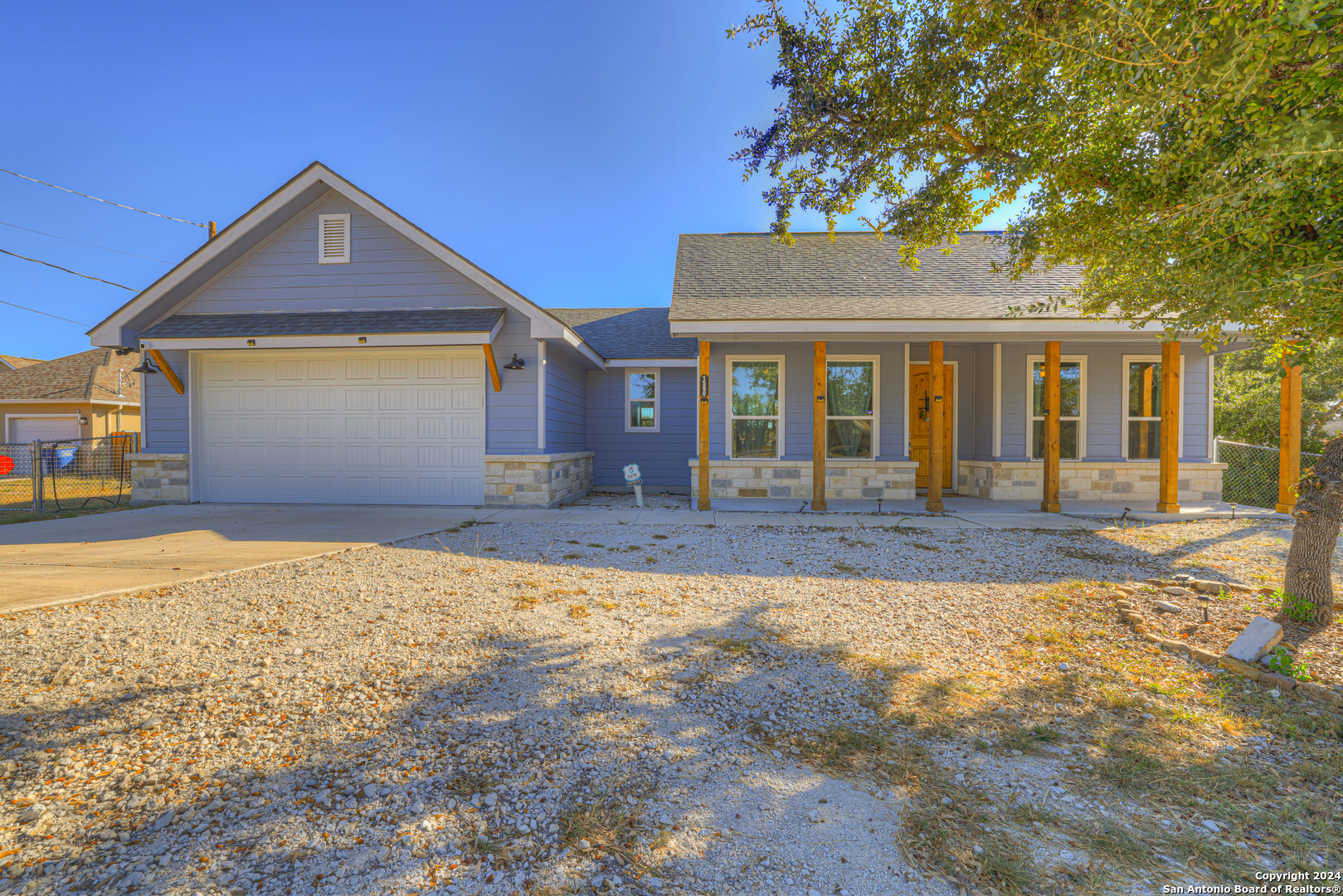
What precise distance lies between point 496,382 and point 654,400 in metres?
4.32

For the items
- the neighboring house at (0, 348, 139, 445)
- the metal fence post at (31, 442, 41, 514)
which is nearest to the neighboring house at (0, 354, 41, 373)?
the neighboring house at (0, 348, 139, 445)

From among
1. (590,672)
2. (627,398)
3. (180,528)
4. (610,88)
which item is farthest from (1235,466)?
(180,528)

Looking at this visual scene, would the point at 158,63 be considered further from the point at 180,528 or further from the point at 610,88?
the point at 180,528

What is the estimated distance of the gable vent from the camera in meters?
8.66

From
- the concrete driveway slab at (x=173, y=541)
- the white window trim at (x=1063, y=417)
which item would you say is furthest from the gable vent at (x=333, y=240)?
the white window trim at (x=1063, y=417)

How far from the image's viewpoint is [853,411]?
925 centimetres

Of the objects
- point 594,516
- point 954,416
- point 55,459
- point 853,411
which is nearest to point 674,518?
point 594,516

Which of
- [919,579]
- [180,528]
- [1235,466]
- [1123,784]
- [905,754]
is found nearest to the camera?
[1123,784]

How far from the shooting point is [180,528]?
6.67 meters

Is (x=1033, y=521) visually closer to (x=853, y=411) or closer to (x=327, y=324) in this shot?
(x=853, y=411)

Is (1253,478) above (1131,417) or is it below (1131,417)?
below

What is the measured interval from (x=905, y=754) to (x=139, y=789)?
2.72 meters

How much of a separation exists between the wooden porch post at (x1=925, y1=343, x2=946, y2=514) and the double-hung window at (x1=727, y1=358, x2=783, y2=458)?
7.85 feet

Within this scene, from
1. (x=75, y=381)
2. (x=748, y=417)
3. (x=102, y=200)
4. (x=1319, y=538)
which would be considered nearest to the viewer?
(x=1319, y=538)
